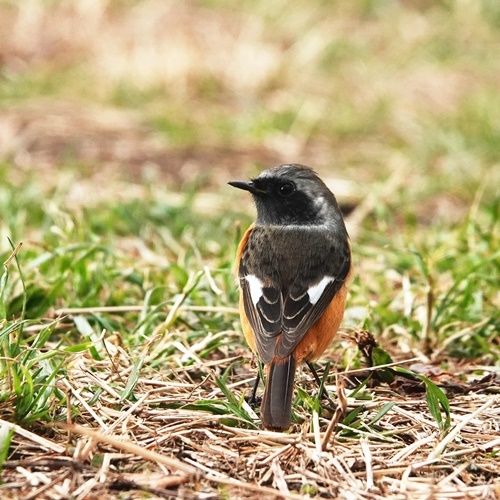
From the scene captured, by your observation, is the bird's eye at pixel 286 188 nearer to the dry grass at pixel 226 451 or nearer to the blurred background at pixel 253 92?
the dry grass at pixel 226 451

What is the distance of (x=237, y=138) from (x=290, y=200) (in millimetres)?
5749

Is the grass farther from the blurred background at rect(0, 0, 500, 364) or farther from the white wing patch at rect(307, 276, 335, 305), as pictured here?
the white wing patch at rect(307, 276, 335, 305)

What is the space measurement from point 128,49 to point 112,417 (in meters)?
11.9

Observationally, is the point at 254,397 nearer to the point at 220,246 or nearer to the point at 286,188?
the point at 286,188

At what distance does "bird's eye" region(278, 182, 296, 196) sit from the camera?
586cm

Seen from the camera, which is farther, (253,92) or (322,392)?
(253,92)

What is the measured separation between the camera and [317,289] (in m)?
5.04

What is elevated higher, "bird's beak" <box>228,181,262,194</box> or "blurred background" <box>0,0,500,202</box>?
"bird's beak" <box>228,181,262,194</box>

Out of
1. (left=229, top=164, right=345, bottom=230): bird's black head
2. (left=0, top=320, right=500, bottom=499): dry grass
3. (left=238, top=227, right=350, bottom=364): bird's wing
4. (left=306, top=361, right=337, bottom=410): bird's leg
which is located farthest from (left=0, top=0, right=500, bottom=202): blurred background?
(left=0, top=320, right=500, bottom=499): dry grass

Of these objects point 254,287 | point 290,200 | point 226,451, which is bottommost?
point 226,451

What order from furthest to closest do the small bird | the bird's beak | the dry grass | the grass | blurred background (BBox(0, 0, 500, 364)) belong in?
1. blurred background (BBox(0, 0, 500, 364))
2. the bird's beak
3. the small bird
4. the grass
5. the dry grass

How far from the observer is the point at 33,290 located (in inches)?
223

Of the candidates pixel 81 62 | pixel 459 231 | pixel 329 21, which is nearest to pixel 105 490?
pixel 459 231

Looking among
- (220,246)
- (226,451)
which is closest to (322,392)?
(226,451)
